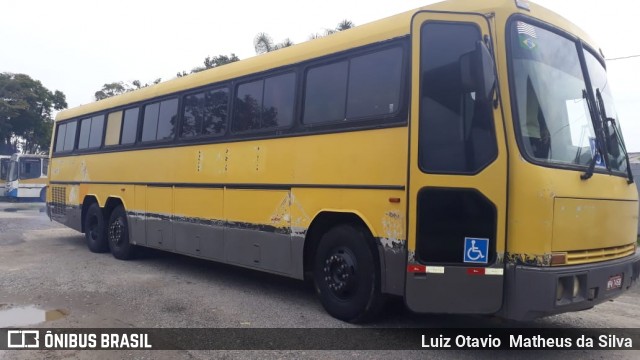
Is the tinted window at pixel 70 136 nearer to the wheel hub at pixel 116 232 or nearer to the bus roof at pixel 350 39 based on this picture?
the wheel hub at pixel 116 232

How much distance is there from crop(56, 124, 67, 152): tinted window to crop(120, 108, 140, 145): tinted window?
338 cm

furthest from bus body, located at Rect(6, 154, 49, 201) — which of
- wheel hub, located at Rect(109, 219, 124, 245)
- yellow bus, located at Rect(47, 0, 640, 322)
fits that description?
yellow bus, located at Rect(47, 0, 640, 322)

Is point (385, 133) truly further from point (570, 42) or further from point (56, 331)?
point (56, 331)

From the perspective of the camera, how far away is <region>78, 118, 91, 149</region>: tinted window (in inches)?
457

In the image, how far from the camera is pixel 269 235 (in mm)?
6715

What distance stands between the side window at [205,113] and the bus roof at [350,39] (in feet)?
0.71

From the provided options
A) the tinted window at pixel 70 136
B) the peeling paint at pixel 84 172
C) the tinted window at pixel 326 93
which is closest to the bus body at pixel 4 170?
the tinted window at pixel 70 136

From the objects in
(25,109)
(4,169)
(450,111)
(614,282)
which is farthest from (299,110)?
(25,109)

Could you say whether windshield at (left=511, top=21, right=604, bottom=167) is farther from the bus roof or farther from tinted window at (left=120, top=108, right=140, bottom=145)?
tinted window at (left=120, top=108, right=140, bottom=145)

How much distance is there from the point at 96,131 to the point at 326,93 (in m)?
7.20

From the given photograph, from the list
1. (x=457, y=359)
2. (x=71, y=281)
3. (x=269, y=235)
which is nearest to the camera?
(x=457, y=359)

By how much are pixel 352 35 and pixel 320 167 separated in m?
1.56

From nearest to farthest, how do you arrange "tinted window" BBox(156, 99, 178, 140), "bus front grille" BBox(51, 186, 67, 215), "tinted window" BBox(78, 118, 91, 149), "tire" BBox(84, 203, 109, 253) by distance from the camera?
"tinted window" BBox(156, 99, 178, 140) < "tire" BBox(84, 203, 109, 253) < "tinted window" BBox(78, 118, 91, 149) < "bus front grille" BBox(51, 186, 67, 215)

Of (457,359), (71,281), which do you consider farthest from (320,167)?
(71,281)
